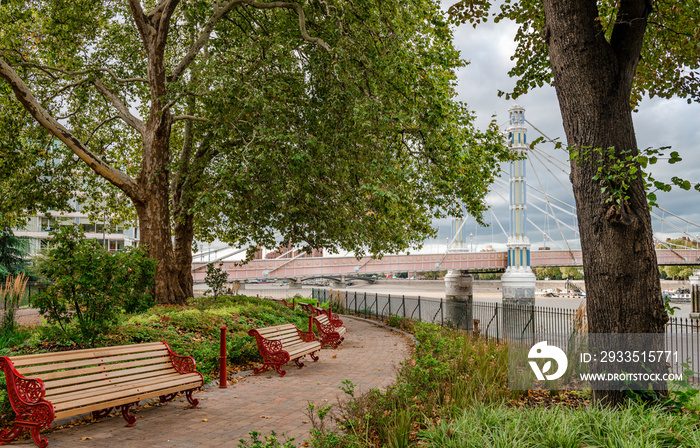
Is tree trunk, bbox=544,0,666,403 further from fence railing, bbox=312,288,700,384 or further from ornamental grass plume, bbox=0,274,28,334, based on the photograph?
ornamental grass plume, bbox=0,274,28,334

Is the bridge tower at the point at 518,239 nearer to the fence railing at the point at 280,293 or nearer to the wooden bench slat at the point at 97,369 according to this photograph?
the fence railing at the point at 280,293

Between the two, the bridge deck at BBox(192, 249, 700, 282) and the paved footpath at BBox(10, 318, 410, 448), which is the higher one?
the bridge deck at BBox(192, 249, 700, 282)

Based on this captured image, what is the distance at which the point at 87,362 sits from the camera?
5598mm

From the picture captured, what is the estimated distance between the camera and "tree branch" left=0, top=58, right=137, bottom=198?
11250 mm

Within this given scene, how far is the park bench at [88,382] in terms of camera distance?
15.7 ft

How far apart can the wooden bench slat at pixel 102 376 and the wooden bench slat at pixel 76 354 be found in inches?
8.3

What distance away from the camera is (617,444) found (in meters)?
3.81

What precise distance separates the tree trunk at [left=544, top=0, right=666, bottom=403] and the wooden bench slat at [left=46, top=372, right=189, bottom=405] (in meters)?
4.97

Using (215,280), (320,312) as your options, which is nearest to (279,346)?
(320,312)

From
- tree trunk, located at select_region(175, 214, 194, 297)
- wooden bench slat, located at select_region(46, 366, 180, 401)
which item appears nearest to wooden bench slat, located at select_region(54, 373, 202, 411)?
wooden bench slat, located at select_region(46, 366, 180, 401)

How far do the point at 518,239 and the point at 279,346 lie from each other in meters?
41.8

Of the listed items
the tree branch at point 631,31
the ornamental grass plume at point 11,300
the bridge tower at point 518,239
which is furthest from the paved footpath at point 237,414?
the bridge tower at point 518,239

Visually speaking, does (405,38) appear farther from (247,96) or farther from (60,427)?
(60,427)

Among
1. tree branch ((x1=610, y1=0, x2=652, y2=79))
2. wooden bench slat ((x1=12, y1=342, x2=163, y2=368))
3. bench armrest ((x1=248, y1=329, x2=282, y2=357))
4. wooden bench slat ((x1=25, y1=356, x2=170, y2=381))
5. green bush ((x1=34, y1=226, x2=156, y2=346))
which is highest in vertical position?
tree branch ((x1=610, y1=0, x2=652, y2=79))
